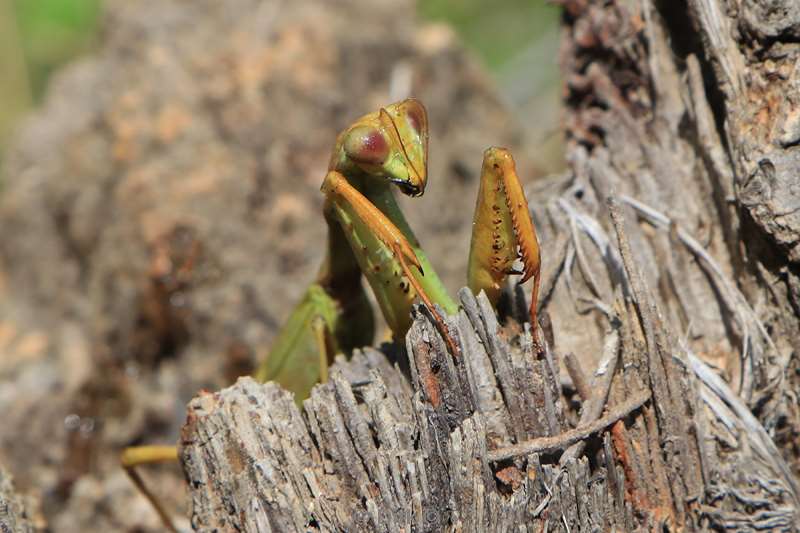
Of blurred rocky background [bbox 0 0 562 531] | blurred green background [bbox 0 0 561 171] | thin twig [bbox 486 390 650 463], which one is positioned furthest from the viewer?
blurred green background [bbox 0 0 561 171]

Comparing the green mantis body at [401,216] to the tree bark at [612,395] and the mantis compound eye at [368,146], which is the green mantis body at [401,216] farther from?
the tree bark at [612,395]

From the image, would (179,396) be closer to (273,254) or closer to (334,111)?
(273,254)

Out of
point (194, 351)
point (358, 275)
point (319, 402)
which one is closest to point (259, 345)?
point (194, 351)

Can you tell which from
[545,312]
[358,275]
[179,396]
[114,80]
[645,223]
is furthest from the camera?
[114,80]

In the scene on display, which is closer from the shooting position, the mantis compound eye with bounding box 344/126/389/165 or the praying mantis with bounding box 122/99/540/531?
the praying mantis with bounding box 122/99/540/531

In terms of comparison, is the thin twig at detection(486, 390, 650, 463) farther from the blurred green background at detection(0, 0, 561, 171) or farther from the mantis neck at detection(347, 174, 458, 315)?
the blurred green background at detection(0, 0, 561, 171)

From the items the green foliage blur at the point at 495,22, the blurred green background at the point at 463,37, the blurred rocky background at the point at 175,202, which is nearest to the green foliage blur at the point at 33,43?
the blurred green background at the point at 463,37

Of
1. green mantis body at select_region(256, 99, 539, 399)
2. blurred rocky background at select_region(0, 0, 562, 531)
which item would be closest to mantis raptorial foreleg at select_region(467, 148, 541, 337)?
green mantis body at select_region(256, 99, 539, 399)

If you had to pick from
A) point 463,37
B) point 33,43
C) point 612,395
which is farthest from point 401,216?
point 33,43
